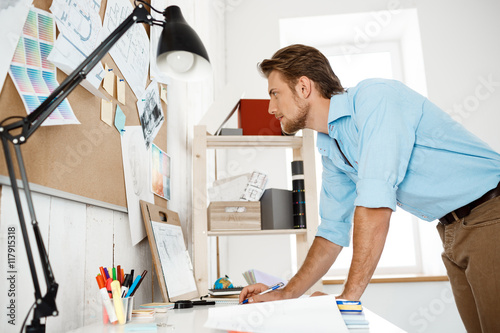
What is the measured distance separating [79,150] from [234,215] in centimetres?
90

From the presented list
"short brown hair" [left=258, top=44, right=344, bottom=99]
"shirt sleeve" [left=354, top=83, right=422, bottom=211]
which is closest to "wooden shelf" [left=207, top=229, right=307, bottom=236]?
"short brown hair" [left=258, top=44, right=344, bottom=99]

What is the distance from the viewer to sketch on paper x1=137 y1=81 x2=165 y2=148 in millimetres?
1246

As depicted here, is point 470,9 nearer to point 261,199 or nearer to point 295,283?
point 261,199

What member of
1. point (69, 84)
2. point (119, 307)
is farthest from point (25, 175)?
point (119, 307)

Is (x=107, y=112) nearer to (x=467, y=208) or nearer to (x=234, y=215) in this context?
(x=234, y=215)

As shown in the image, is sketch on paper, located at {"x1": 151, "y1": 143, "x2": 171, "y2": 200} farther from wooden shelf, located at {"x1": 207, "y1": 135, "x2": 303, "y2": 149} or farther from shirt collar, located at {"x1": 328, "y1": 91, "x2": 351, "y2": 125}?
shirt collar, located at {"x1": 328, "y1": 91, "x2": 351, "y2": 125}

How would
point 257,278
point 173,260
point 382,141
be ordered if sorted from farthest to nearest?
point 257,278 < point 173,260 < point 382,141

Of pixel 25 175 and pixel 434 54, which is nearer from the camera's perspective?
pixel 25 175

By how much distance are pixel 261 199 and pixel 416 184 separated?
0.76 m

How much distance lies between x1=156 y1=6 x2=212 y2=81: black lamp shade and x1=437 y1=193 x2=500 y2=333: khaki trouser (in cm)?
80

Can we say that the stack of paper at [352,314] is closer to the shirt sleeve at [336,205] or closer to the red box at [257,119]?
the shirt sleeve at [336,205]

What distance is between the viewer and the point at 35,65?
0.68 metres

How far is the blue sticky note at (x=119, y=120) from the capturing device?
104 centimetres

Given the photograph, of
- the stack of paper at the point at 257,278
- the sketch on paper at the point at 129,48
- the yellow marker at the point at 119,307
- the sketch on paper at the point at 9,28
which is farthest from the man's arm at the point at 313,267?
the sketch on paper at the point at 9,28
